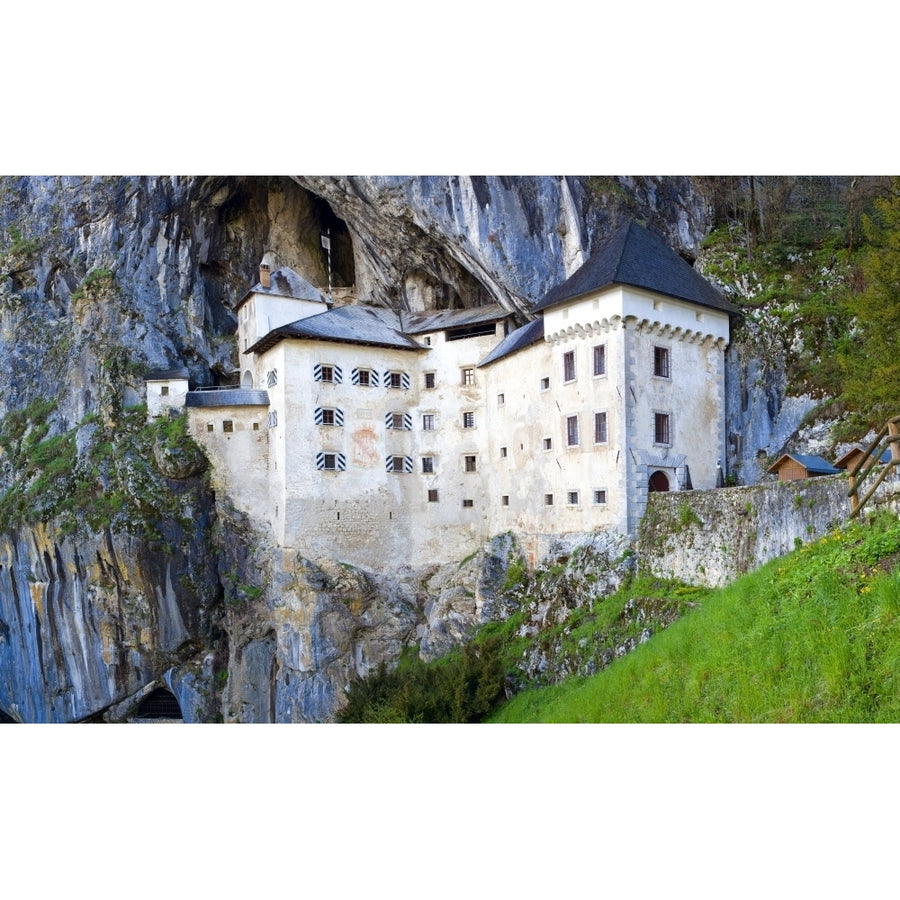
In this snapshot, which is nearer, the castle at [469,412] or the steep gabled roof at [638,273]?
the steep gabled roof at [638,273]

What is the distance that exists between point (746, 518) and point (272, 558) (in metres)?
15.1

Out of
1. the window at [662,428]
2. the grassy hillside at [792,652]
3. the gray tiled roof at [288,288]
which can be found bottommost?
the grassy hillside at [792,652]

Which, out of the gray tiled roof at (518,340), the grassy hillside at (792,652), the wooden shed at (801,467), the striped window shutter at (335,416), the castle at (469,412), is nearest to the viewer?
the grassy hillside at (792,652)

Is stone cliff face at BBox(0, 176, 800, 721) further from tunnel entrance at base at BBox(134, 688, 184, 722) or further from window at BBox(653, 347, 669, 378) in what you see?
window at BBox(653, 347, 669, 378)

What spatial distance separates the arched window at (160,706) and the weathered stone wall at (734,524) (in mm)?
17172

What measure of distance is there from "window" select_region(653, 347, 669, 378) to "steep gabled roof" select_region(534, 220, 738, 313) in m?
1.51

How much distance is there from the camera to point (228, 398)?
2581cm

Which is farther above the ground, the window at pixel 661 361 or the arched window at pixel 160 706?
the window at pixel 661 361

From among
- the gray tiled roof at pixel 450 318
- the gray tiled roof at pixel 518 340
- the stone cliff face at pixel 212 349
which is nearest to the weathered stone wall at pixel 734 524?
the stone cliff face at pixel 212 349

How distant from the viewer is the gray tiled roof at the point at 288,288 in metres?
28.0

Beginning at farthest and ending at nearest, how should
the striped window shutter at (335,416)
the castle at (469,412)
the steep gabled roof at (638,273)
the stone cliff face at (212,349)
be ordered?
the striped window shutter at (335,416)
the stone cliff face at (212,349)
the castle at (469,412)
the steep gabled roof at (638,273)

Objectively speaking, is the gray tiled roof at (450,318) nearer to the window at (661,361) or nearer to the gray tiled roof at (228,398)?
the gray tiled roof at (228,398)

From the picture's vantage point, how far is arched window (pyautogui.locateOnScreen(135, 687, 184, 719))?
84.8 ft

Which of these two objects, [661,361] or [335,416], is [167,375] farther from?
[661,361]
